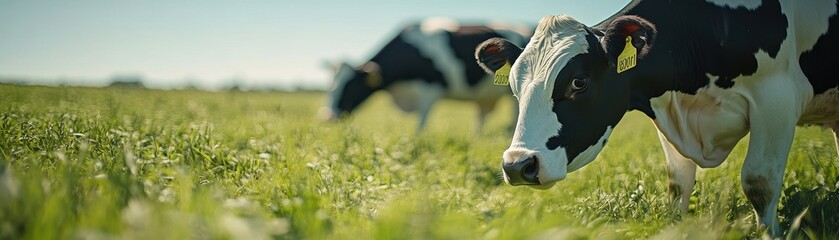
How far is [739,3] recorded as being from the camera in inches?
A: 163

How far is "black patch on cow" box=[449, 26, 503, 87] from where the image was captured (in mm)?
12062

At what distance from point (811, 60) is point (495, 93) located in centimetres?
890

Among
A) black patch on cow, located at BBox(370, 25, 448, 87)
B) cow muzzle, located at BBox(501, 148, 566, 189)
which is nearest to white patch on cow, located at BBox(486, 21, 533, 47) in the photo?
black patch on cow, located at BBox(370, 25, 448, 87)

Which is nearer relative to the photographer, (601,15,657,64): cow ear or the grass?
the grass

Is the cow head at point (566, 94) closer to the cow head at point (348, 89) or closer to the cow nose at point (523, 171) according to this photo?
the cow nose at point (523, 171)

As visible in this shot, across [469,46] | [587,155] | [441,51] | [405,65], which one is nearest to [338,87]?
[405,65]

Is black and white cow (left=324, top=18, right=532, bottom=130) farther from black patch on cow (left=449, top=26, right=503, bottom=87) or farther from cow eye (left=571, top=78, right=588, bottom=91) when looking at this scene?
cow eye (left=571, top=78, right=588, bottom=91)

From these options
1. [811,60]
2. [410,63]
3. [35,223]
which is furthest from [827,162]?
[410,63]

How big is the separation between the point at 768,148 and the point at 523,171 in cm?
176

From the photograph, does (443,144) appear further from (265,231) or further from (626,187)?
(265,231)

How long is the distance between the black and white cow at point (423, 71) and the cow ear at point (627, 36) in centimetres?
777

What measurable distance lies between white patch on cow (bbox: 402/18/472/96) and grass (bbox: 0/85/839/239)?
490cm

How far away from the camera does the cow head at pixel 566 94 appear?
3439 millimetres

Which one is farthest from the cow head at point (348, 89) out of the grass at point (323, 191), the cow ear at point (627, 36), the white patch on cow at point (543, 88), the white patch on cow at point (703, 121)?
the cow ear at point (627, 36)
